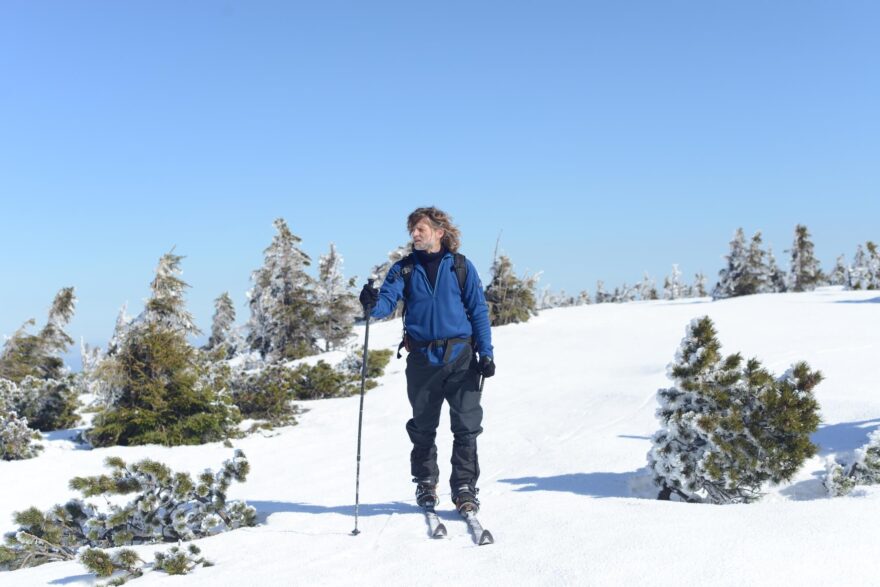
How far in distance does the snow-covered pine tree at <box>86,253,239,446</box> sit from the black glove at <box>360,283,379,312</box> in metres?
6.41

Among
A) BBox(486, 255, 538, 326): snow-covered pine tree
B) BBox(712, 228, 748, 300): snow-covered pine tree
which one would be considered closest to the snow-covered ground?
BBox(486, 255, 538, 326): snow-covered pine tree

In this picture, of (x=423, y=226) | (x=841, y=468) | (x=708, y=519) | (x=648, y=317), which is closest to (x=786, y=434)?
(x=841, y=468)

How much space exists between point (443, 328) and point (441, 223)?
92 cm

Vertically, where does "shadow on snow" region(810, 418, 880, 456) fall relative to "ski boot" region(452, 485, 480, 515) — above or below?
above

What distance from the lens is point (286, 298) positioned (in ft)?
80.1

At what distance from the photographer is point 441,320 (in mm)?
5340

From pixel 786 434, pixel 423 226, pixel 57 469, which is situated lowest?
pixel 57 469

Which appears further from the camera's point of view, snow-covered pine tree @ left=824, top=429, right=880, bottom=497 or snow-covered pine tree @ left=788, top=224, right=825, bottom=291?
snow-covered pine tree @ left=788, top=224, right=825, bottom=291

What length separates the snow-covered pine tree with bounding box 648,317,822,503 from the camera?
16.4 feet

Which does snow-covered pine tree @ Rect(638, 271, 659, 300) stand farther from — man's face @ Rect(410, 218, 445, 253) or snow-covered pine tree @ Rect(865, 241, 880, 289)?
man's face @ Rect(410, 218, 445, 253)

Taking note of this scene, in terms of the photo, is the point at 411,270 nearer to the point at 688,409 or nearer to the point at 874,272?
the point at 688,409

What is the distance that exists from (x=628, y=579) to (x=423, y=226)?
10.3 feet

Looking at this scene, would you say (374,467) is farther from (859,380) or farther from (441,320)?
(859,380)

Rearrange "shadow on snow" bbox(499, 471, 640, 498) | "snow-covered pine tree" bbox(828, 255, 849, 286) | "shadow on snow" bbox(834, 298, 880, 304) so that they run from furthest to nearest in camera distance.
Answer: "snow-covered pine tree" bbox(828, 255, 849, 286), "shadow on snow" bbox(834, 298, 880, 304), "shadow on snow" bbox(499, 471, 640, 498)
